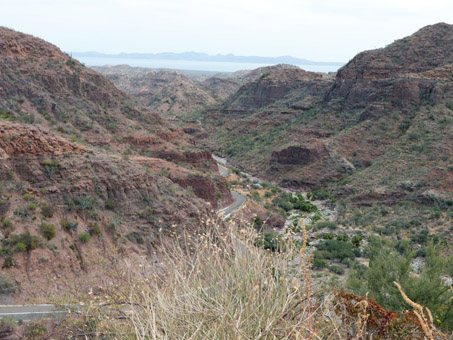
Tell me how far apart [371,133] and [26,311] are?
46925 millimetres

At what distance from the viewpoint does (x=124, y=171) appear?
25812 mm

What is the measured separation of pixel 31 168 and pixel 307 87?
6722 cm

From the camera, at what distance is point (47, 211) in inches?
811

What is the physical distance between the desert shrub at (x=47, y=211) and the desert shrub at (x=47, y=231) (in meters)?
0.71

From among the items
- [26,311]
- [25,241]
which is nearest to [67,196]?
[25,241]

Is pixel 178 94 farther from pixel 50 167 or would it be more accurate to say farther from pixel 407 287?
pixel 407 287

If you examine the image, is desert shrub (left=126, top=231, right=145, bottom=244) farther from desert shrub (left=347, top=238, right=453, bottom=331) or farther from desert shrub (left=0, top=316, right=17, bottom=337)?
desert shrub (left=347, top=238, right=453, bottom=331)

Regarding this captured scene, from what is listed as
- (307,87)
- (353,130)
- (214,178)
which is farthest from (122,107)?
(307,87)

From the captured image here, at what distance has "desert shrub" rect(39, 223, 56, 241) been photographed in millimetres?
19625

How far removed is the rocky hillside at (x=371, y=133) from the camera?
1634 inches

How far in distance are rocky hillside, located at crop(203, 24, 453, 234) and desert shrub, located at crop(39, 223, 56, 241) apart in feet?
94.7

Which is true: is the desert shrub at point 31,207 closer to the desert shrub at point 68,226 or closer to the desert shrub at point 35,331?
the desert shrub at point 68,226

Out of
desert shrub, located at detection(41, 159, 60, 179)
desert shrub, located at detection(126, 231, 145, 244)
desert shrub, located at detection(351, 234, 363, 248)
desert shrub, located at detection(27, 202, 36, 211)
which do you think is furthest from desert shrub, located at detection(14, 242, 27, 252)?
desert shrub, located at detection(351, 234, 363, 248)

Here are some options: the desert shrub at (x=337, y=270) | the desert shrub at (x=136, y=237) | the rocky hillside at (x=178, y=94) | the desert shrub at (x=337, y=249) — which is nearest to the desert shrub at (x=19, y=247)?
the desert shrub at (x=136, y=237)
